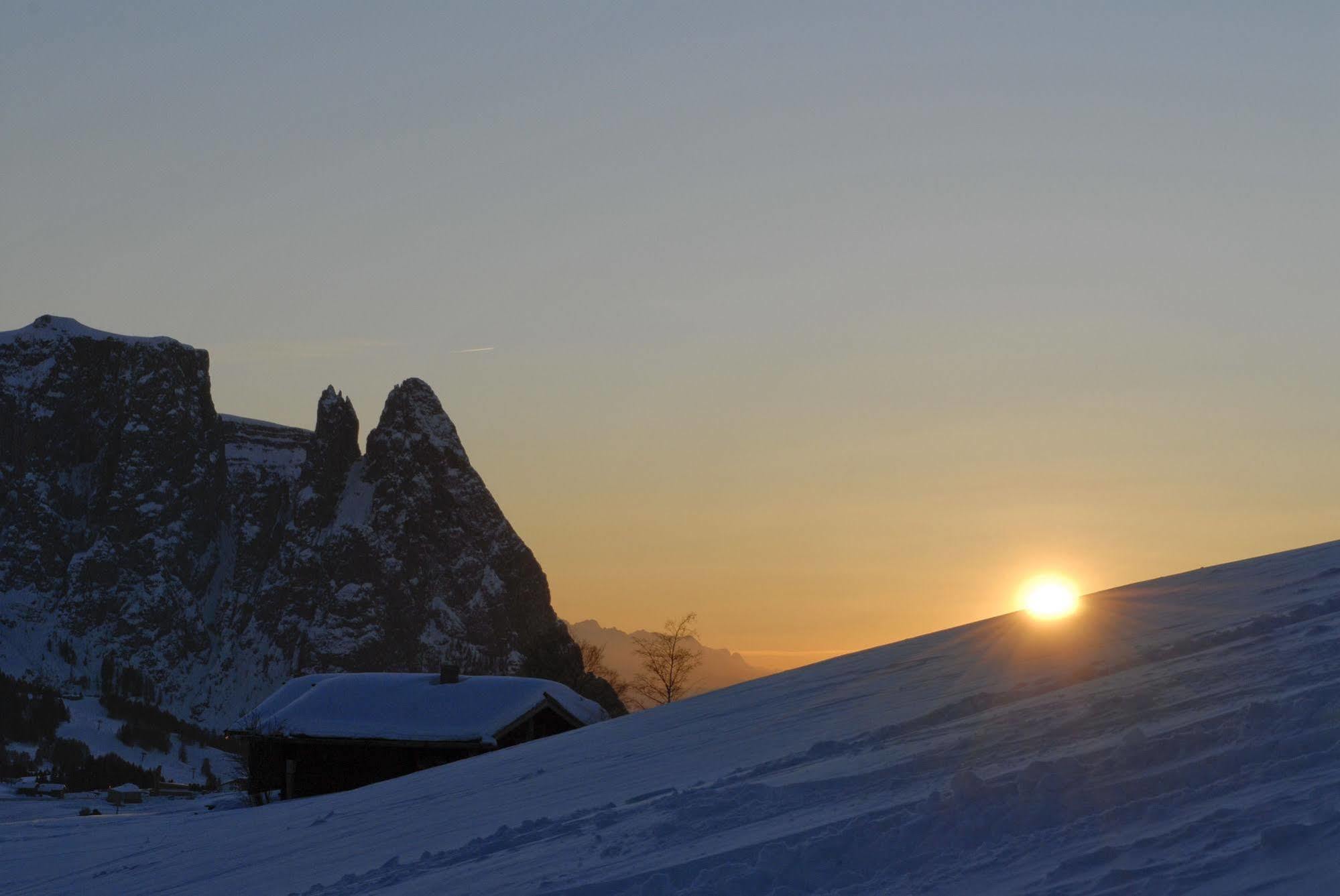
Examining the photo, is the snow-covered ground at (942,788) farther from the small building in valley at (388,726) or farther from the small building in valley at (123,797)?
the small building in valley at (123,797)

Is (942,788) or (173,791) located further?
(173,791)

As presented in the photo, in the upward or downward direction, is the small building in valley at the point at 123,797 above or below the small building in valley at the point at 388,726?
below

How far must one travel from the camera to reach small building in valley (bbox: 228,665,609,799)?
30.3m

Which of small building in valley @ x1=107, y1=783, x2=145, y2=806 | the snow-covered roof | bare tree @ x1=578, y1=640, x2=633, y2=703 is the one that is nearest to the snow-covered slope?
bare tree @ x1=578, y1=640, x2=633, y2=703

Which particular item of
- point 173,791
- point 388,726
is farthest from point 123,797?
point 388,726

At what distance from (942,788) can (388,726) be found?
25.7m

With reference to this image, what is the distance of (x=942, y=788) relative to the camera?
682 centimetres

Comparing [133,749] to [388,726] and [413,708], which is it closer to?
[413,708]

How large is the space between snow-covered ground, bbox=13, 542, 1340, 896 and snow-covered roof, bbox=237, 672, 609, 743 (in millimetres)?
16510

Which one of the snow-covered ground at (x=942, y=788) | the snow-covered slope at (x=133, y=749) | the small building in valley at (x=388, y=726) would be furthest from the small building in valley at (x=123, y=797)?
the snow-covered slope at (x=133, y=749)

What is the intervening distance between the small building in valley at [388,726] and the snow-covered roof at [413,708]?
3cm

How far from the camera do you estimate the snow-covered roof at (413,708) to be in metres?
30.5

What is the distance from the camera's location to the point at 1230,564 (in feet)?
42.3

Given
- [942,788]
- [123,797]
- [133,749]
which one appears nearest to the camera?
[942,788]
